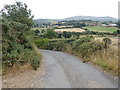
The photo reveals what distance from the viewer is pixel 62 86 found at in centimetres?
723

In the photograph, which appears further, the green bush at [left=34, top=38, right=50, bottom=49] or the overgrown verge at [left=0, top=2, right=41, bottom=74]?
the green bush at [left=34, top=38, right=50, bottom=49]

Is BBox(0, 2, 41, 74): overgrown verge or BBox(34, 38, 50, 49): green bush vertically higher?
BBox(0, 2, 41, 74): overgrown verge

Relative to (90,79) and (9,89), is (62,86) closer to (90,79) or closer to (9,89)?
(90,79)

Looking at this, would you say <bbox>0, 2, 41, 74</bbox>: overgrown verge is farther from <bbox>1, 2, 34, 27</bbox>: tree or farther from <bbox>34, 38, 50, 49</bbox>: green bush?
<bbox>34, 38, 50, 49</bbox>: green bush

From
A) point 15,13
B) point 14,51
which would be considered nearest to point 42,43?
point 15,13

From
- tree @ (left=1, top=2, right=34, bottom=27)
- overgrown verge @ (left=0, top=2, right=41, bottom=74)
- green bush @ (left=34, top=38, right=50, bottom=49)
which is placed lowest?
green bush @ (left=34, top=38, right=50, bottom=49)

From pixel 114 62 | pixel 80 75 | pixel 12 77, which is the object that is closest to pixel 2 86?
pixel 12 77

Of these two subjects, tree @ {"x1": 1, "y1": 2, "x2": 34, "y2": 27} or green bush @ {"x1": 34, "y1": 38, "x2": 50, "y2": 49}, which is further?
green bush @ {"x1": 34, "y1": 38, "x2": 50, "y2": 49}

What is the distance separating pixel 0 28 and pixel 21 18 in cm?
922

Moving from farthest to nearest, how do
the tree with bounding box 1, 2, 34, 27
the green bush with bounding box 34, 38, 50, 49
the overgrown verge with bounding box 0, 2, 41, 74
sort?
the green bush with bounding box 34, 38, 50, 49
the tree with bounding box 1, 2, 34, 27
the overgrown verge with bounding box 0, 2, 41, 74

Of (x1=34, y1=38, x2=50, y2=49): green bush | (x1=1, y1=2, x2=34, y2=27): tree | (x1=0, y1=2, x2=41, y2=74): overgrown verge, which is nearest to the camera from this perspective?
(x1=0, y1=2, x2=41, y2=74): overgrown verge

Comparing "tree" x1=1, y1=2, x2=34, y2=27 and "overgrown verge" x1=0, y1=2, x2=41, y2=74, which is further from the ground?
"tree" x1=1, y1=2, x2=34, y2=27

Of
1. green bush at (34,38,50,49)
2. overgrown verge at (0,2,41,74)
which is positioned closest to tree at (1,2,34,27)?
overgrown verge at (0,2,41,74)

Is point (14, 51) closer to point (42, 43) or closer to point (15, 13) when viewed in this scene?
point (15, 13)
